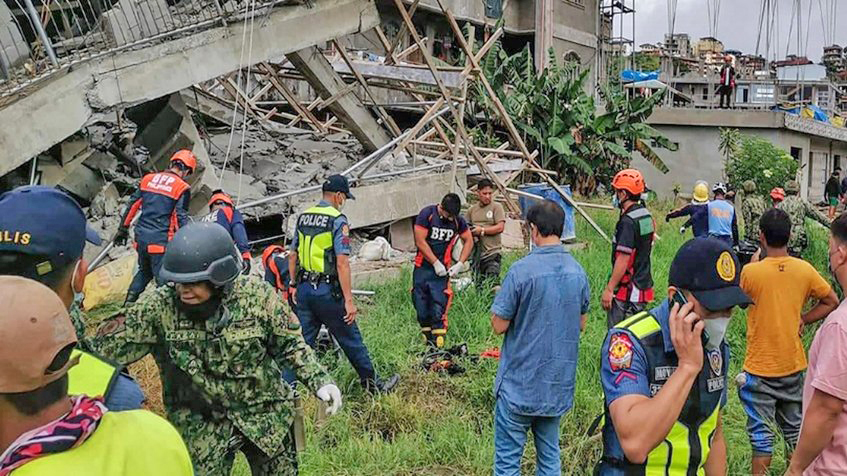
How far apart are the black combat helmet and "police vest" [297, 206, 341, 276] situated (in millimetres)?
2381

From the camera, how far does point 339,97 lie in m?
10.1

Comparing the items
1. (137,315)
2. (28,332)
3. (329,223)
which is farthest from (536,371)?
(28,332)

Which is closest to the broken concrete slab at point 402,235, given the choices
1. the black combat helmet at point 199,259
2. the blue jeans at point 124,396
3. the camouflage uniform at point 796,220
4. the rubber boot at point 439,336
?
the rubber boot at point 439,336

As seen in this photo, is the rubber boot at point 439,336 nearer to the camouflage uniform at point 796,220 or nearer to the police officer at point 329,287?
the police officer at point 329,287

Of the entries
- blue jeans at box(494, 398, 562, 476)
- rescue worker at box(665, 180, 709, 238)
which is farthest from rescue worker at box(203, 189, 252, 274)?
rescue worker at box(665, 180, 709, 238)

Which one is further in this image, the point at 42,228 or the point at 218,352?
the point at 218,352

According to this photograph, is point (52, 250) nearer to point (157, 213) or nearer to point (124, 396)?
point (124, 396)

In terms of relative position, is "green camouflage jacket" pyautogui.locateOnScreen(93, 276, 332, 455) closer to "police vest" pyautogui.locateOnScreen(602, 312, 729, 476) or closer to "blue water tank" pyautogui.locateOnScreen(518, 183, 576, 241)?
"police vest" pyautogui.locateOnScreen(602, 312, 729, 476)

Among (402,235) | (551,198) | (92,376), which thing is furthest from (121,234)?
(551,198)

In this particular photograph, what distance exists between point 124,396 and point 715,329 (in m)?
1.75

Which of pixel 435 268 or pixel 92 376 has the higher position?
pixel 92 376

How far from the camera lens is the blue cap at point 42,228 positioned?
1.80 meters

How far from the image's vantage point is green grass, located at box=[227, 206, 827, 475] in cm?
411

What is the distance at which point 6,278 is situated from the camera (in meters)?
1.24
